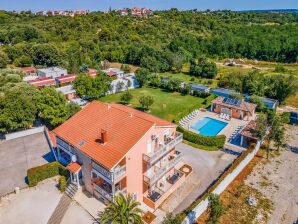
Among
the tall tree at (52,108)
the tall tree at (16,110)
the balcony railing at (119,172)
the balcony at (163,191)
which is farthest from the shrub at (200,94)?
the balcony railing at (119,172)

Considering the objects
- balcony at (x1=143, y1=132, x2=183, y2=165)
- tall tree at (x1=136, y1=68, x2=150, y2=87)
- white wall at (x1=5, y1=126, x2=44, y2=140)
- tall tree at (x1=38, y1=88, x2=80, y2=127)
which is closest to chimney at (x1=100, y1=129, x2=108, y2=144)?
balcony at (x1=143, y1=132, x2=183, y2=165)

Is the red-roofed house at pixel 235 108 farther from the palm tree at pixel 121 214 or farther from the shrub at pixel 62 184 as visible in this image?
the shrub at pixel 62 184

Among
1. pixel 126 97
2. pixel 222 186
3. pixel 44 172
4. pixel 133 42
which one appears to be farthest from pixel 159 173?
pixel 133 42

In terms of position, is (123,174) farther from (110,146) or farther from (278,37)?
(278,37)

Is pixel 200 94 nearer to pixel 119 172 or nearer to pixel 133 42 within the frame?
pixel 119 172

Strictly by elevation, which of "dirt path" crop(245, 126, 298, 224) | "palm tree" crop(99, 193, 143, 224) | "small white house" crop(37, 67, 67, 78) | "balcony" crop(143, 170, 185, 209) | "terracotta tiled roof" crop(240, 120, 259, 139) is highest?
"small white house" crop(37, 67, 67, 78)

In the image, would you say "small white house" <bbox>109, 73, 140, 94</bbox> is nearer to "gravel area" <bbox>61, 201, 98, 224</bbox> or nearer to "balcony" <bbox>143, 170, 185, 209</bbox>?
"balcony" <bbox>143, 170, 185, 209</bbox>
